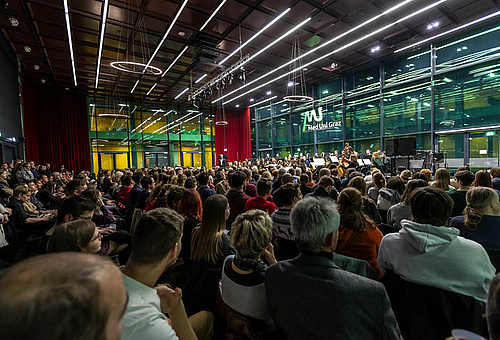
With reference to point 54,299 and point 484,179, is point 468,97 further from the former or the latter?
point 54,299

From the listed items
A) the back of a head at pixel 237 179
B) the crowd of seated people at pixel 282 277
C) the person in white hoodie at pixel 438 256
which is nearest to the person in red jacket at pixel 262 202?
the back of a head at pixel 237 179

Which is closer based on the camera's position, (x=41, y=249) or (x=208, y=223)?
(x=208, y=223)

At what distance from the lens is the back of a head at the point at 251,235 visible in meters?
1.32

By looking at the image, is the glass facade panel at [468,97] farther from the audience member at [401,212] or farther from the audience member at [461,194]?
the audience member at [401,212]

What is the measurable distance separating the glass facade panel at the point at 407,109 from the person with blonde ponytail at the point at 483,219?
9975 millimetres

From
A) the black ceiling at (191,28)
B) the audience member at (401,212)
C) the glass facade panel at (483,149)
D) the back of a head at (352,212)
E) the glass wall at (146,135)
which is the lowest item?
the audience member at (401,212)

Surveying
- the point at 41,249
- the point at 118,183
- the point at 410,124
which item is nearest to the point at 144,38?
the point at 118,183

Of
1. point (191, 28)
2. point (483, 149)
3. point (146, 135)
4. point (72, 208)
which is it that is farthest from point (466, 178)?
point (146, 135)

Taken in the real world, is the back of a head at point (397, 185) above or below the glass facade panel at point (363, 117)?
below

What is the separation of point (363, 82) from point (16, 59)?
15080 mm

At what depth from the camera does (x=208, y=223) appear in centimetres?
184

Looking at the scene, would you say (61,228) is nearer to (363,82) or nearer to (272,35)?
(272,35)

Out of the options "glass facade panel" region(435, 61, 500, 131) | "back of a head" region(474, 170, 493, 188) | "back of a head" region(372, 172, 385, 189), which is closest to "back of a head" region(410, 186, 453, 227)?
"back of a head" region(474, 170, 493, 188)

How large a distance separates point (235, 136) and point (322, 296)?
1837 cm
